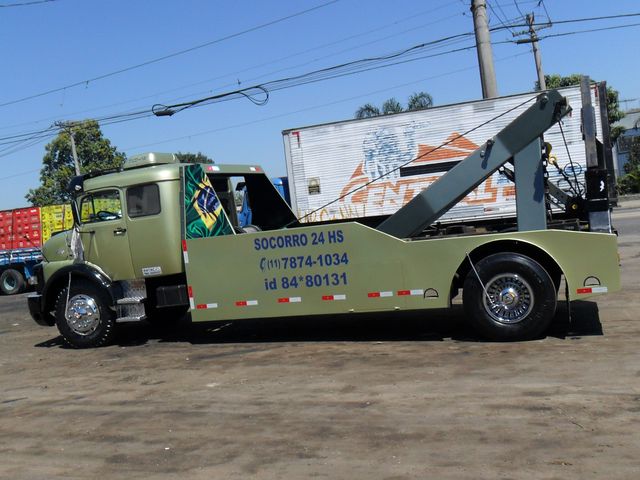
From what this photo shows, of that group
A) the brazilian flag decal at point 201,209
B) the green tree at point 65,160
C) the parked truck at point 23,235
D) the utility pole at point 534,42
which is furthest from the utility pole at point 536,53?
the green tree at point 65,160

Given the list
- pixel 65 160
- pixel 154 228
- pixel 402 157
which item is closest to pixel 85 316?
pixel 154 228

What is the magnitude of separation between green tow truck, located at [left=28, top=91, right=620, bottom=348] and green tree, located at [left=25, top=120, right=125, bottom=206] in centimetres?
3831

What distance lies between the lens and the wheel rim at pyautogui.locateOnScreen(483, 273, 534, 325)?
7.52m

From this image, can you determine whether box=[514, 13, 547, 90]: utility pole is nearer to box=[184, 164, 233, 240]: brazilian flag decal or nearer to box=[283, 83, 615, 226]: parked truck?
box=[283, 83, 615, 226]: parked truck

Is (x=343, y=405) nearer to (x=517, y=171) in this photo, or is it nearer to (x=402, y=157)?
(x=517, y=171)

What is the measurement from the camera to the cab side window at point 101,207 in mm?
Result: 9430

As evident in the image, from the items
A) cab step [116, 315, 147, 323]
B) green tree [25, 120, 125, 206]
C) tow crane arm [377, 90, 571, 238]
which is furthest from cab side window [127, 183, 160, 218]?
green tree [25, 120, 125, 206]

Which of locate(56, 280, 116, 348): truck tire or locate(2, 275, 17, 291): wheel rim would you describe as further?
locate(2, 275, 17, 291): wheel rim

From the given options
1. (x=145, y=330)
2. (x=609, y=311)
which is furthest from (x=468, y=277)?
(x=145, y=330)

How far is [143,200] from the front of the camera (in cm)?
917

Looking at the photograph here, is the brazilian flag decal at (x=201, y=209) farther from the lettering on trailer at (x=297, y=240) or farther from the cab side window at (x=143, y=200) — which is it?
the lettering on trailer at (x=297, y=240)

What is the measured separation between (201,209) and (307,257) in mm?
1807

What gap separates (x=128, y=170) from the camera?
378 inches

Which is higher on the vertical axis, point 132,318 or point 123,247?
point 123,247
